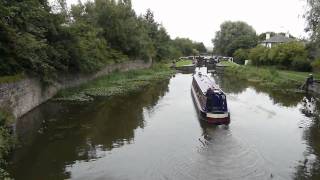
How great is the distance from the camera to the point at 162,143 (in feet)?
65.0

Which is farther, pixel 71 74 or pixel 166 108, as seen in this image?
pixel 71 74

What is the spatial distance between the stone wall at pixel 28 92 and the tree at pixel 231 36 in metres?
71.2

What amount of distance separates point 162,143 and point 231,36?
98.2 metres

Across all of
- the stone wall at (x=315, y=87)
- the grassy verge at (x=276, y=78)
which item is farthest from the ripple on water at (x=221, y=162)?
the grassy verge at (x=276, y=78)

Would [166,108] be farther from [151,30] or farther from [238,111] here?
[151,30]

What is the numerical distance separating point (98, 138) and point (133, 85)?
2293cm

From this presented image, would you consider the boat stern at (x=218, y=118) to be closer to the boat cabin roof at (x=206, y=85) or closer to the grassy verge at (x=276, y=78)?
the boat cabin roof at (x=206, y=85)

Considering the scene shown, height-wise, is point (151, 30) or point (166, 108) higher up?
point (151, 30)

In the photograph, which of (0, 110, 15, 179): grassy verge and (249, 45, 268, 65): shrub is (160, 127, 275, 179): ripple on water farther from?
(249, 45, 268, 65): shrub

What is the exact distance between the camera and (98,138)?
67.7 feet

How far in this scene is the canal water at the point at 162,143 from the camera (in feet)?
51.5

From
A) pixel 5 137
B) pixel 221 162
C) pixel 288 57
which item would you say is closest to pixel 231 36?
pixel 288 57

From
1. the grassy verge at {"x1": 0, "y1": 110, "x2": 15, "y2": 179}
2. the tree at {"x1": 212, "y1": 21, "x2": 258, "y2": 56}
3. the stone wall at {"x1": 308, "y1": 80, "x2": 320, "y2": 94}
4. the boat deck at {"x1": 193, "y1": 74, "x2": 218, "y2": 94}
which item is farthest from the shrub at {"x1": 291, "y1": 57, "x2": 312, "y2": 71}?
the tree at {"x1": 212, "y1": 21, "x2": 258, "y2": 56}

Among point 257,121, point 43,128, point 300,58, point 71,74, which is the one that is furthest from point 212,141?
point 300,58
